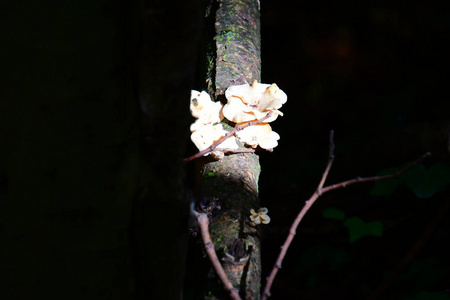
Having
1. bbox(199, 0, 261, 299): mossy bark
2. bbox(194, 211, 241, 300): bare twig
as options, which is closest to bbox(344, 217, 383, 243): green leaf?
bbox(199, 0, 261, 299): mossy bark

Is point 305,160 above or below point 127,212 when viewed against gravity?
below

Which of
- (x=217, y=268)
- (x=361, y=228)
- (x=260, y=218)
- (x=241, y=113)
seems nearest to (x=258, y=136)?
(x=241, y=113)

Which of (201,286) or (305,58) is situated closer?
(201,286)

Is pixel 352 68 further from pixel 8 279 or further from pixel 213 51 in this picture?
pixel 8 279

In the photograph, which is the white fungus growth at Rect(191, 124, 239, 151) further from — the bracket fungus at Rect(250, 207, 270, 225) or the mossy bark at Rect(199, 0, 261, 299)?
the bracket fungus at Rect(250, 207, 270, 225)

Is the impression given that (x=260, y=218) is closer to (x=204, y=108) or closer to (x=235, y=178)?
(x=235, y=178)

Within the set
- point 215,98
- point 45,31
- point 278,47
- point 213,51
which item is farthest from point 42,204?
point 278,47
